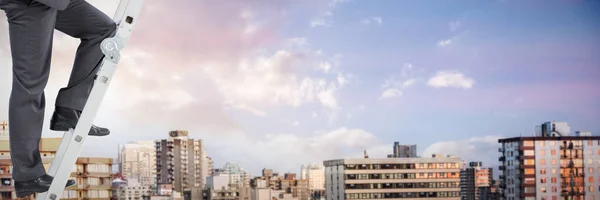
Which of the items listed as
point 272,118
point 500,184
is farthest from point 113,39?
point 500,184

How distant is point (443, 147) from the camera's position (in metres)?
13.4

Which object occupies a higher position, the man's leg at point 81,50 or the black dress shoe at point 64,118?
the man's leg at point 81,50

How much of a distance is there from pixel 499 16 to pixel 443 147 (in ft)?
8.99

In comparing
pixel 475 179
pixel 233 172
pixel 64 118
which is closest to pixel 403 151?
pixel 475 179

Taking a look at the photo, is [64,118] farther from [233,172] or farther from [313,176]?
[313,176]

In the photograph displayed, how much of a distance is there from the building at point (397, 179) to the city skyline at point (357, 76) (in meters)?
7.47

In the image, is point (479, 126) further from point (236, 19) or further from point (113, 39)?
point (113, 39)

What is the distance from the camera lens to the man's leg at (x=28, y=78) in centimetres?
176

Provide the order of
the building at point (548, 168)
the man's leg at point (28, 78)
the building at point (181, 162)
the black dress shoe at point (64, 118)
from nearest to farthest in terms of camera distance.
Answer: the man's leg at point (28, 78), the black dress shoe at point (64, 118), the building at point (181, 162), the building at point (548, 168)

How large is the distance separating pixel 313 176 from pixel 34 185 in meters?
14.2

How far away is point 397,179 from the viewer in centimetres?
2448

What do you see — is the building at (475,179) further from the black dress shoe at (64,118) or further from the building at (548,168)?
the black dress shoe at (64,118)

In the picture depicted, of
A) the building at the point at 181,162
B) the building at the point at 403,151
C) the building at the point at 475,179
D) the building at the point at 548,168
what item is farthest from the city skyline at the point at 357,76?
the building at the point at 548,168

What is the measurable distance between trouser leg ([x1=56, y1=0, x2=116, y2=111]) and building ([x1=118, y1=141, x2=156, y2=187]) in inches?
278
